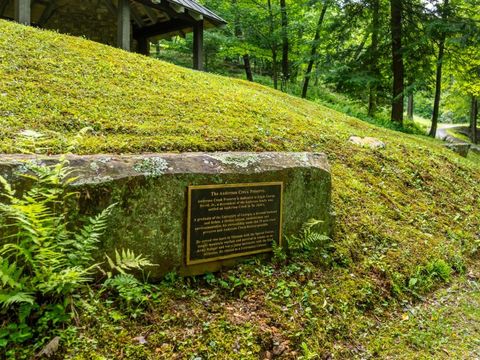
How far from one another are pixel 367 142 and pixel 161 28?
9.53 metres

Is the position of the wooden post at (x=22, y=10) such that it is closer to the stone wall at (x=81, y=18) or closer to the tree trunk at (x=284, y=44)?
the stone wall at (x=81, y=18)

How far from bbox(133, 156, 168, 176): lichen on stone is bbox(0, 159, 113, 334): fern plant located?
47 cm

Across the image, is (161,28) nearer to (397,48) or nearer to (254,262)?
(397,48)

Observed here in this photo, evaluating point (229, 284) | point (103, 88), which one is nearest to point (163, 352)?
point (229, 284)

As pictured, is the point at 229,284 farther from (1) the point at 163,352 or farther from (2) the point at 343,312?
(2) the point at 343,312

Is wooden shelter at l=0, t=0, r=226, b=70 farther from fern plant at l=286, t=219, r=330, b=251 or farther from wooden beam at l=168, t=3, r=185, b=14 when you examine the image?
fern plant at l=286, t=219, r=330, b=251

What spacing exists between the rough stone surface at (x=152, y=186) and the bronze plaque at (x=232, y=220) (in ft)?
0.24

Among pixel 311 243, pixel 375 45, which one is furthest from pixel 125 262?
pixel 375 45

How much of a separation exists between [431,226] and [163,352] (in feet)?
16.3

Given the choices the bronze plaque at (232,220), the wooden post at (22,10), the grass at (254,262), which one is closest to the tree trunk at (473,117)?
the grass at (254,262)

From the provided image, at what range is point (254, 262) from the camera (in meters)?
3.76

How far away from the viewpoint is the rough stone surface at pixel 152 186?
2904 millimetres

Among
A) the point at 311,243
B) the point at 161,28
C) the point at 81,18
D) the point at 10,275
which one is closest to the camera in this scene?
the point at 10,275

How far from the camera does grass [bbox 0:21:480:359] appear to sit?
2881 millimetres
